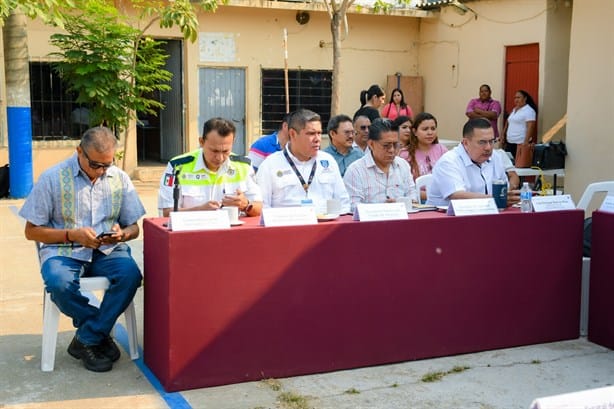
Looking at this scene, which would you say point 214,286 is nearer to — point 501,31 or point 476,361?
point 476,361

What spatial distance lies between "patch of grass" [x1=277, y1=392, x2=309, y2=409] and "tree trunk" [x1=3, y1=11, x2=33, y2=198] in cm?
857

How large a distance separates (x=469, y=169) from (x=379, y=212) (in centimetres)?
133

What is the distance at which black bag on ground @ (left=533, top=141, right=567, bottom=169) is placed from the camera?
32.1ft

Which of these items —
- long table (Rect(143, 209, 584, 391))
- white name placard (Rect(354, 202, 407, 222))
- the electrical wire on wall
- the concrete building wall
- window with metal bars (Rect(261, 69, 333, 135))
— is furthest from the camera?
window with metal bars (Rect(261, 69, 333, 135))

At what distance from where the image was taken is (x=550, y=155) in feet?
32.2

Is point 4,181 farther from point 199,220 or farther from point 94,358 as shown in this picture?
point 199,220

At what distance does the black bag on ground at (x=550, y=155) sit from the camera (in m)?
9.77

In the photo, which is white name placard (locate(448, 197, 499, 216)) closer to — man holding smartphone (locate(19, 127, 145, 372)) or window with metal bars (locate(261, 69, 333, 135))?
man holding smartphone (locate(19, 127, 145, 372))

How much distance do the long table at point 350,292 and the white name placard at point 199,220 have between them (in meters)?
0.06

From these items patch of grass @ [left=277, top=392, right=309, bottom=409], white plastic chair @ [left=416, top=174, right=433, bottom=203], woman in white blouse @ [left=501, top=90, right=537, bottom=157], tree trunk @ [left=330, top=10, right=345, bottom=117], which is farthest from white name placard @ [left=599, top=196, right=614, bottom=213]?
woman in white blouse @ [left=501, top=90, right=537, bottom=157]

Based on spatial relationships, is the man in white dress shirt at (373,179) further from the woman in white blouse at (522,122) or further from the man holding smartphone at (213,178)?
the woman in white blouse at (522,122)

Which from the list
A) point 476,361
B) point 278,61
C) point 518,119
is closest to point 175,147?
point 278,61

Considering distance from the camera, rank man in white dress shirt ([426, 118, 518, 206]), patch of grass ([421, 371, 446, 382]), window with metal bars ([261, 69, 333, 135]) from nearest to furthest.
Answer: patch of grass ([421, 371, 446, 382]) < man in white dress shirt ([426, 118, 518, 206]) < window with metal bars ([261, 69, 333, 135])

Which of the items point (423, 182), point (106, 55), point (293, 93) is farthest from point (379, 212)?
point (293, 93)
